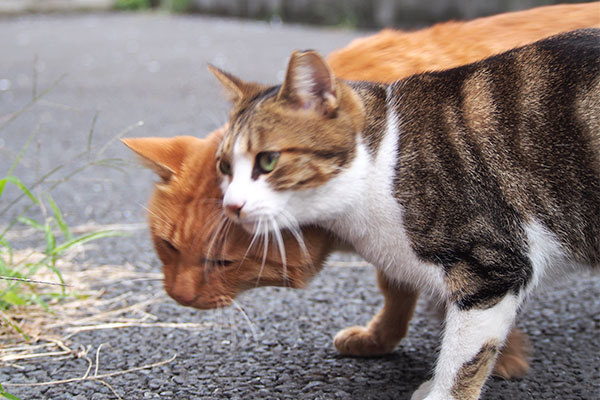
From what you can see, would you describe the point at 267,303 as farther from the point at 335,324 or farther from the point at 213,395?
the point at 213,395

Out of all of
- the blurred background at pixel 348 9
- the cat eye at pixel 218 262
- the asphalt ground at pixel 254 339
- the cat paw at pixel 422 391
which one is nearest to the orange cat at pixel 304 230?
the cat eye at pixel 218 262

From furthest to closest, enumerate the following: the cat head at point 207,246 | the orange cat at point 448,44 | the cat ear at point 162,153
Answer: the orange cat at point 448,44 → the cat ear at point 162,153 → the cat head at point 207,246

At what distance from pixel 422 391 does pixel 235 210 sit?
79cm

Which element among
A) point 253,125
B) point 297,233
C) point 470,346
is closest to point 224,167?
point 253,125

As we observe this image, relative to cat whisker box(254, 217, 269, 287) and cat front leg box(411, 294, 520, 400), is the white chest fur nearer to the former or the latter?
cat front leg box(411, 294, 520, 400)

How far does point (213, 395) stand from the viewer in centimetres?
222

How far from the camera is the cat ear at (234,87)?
2.27 metres

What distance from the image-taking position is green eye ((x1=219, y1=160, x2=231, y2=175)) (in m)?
2.05

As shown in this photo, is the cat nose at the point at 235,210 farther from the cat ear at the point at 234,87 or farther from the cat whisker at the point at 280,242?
the cat ear at the point at 234,87

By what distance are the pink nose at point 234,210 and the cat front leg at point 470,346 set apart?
2.03 feet

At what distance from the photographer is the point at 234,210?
191cm

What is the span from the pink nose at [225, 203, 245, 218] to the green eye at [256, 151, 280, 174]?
5.0 inches

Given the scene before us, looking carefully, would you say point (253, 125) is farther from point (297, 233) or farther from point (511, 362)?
point (511, 362)

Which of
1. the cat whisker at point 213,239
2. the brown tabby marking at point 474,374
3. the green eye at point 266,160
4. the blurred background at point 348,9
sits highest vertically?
the green eye at point 266,160
